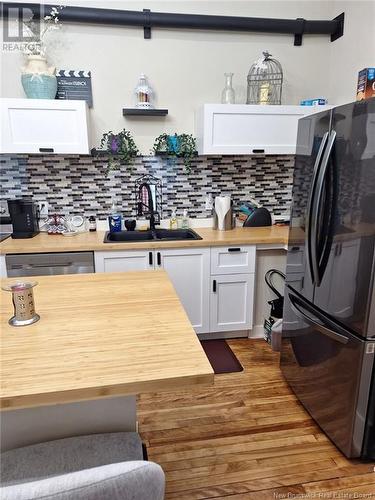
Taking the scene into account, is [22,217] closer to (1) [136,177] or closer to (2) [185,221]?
(1) [136,177]

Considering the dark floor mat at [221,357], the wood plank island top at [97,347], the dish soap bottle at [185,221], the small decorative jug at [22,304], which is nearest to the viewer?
the wood plank island top at [97,347]

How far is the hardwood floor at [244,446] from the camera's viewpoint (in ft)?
5.11

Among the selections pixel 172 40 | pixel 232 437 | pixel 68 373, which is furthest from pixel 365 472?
pixel 172 40

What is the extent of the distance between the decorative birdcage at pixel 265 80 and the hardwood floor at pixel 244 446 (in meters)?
2.25

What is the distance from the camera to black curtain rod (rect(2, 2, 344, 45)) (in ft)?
8.50

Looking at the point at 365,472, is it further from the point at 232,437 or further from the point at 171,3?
the point at 171,3

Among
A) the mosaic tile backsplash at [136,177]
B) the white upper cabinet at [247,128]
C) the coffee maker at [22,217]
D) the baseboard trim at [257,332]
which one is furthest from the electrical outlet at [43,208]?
the baseboard trim at [257,332]

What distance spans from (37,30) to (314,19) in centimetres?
233

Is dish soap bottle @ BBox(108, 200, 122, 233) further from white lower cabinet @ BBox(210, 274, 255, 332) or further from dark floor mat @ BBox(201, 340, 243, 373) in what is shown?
dark floor mat @ BBox(201, 340, 243, 373)

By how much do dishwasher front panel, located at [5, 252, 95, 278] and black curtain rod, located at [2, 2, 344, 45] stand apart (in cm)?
184

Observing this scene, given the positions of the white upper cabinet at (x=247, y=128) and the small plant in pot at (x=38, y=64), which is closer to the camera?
the small plant in pot at (x=38, y=64)

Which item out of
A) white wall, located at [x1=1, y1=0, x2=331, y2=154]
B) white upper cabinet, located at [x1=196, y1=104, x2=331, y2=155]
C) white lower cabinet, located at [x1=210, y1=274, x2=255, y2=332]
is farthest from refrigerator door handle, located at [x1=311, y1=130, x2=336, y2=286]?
white wall, located at [x1=1, y1=0, x2=331, y2=154]

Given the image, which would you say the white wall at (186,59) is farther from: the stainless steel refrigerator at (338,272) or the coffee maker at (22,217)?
the stainless steel refrigerator at (338,272)

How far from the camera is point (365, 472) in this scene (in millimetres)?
1641
